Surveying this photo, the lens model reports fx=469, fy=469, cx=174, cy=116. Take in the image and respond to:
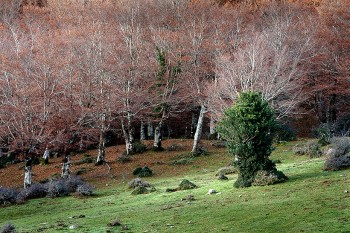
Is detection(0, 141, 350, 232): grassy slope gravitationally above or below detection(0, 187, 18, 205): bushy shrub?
above

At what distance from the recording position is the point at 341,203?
15.5 m

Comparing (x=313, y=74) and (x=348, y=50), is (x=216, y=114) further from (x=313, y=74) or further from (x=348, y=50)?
(x=348, y=50)

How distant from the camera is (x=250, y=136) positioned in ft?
74.7

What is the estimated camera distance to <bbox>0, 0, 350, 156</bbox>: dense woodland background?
1348 inches

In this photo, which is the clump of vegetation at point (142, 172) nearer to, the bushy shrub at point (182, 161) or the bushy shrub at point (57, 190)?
the bushy shrub at point (182, 161)

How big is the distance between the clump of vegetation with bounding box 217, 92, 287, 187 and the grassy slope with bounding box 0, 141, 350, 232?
3.95 ft

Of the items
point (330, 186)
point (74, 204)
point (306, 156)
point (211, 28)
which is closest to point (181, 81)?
point (211, 28)

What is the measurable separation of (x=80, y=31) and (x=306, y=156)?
2800cm

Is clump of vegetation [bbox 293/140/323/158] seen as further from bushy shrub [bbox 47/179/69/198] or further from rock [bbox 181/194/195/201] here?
bushy shrub [bbox 47/179/69/198]

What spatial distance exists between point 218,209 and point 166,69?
30128 mm

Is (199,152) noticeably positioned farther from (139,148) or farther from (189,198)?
(189,198)

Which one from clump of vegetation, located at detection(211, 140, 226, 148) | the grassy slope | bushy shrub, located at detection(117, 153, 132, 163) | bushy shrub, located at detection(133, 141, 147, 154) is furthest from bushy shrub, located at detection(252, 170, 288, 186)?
clump of vegetation, located at detection(211, 140, 226, 148)

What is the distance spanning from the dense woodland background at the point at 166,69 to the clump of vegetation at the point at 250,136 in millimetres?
11416

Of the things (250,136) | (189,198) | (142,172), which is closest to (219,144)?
(142,172)
